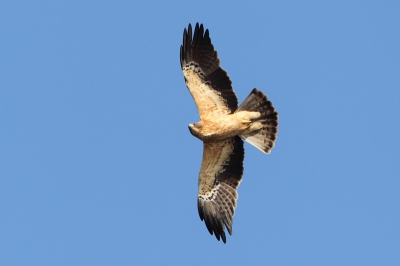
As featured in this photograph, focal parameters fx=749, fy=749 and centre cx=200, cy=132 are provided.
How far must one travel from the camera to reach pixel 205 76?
1333 centimetres

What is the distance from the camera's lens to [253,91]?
13258mm

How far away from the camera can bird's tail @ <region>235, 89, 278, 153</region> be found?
13.3 metres

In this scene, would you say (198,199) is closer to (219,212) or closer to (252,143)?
(219,212)

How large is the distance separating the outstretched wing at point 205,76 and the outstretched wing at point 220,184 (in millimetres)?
778

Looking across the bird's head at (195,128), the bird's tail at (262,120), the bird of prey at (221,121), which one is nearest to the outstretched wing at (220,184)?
the bird of prey at (221,121)

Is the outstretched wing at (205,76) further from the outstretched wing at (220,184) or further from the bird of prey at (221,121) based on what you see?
A: the outstretched wing at (220,184)

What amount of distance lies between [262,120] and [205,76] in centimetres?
130

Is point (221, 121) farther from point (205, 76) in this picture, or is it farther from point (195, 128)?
point (205, 76)

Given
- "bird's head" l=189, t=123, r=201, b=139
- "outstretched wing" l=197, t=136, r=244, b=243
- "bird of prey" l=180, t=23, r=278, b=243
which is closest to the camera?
"bird's head" l=189, t=123, r=201, b=139

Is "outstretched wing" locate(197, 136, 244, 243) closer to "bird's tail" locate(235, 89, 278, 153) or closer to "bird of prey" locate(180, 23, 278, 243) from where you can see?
"bird of prey" locate(180, 23, 278, 243)

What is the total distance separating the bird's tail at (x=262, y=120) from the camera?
13.3 m

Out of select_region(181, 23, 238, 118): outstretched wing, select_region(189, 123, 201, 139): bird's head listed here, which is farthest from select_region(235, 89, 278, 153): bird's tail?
select_region(189, 123, 201, 139): bird's head

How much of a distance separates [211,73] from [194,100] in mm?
566

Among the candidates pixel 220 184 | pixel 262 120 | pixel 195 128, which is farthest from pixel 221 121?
pixel 220 184
